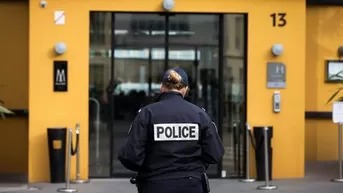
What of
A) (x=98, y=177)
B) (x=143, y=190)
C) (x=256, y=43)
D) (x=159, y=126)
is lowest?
(x=98, y=177)

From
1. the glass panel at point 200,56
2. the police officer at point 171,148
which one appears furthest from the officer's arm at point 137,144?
the glass panel at point 200,56

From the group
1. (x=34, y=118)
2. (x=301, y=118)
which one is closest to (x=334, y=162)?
(x=301, y=118)

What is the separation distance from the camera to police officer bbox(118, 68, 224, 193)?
4.70 m

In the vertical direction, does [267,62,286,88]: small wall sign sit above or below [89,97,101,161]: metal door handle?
above

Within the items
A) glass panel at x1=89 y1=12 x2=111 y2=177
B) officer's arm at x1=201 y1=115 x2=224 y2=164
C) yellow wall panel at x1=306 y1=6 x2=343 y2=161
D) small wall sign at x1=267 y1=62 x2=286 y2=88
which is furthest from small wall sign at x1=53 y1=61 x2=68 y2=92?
officer's arm at x1=201 y1=115 x2=224 y2=164

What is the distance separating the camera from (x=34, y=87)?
11.6 meters

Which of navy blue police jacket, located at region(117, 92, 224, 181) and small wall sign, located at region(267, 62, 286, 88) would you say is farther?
small wall sign, located at region(267, 62, 286, 88)

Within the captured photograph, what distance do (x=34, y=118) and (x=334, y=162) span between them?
258 inches

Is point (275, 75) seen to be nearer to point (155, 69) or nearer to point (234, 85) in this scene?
point (234, 85)

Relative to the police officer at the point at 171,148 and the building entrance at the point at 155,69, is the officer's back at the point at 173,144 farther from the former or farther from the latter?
the building entrance at the point at 155,69

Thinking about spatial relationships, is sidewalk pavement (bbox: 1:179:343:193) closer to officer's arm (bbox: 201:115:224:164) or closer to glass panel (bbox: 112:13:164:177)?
glass panel (bbox: 112:13:164:177)

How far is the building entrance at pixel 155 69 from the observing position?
12.0 m

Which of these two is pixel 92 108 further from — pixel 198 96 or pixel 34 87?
pixel 198 96

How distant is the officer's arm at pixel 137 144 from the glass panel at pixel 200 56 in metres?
7.40
